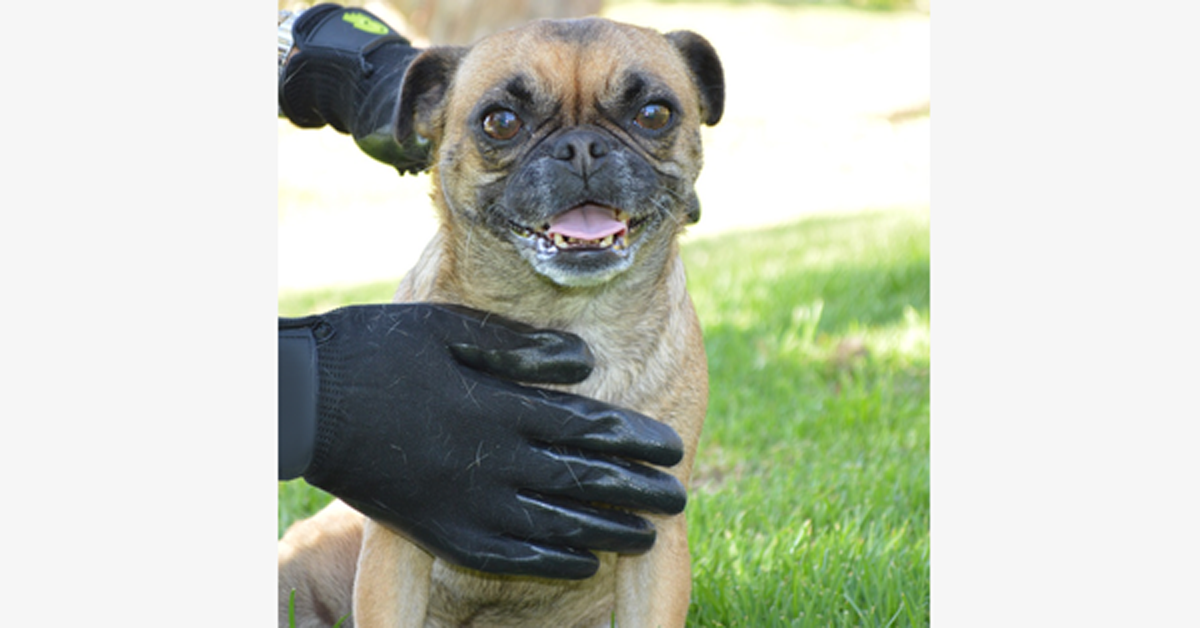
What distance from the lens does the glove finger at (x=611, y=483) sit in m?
2.51

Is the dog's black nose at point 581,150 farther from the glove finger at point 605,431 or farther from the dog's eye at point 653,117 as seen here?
the glove finger at point 605,431

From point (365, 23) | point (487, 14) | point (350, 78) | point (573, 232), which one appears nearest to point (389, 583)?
point (573, 232)

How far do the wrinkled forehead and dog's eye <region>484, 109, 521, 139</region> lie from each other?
67 millimetres

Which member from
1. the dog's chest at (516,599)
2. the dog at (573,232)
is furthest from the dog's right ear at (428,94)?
the dog's chest at (516,599)

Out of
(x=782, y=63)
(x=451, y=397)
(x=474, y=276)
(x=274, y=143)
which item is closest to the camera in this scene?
(x=274, y=143)

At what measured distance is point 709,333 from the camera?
6.20 metres

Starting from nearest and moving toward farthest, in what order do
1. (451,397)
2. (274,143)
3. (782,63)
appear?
1. (274,143)
2. (451,397)
3. (782,63)

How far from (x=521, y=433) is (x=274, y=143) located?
993mm

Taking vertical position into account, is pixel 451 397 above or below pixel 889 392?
above

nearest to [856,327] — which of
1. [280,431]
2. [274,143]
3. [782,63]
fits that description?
[280,431]

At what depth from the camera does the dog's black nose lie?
246 cm

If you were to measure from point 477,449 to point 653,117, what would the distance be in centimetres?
91

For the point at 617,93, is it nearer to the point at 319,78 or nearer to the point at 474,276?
the point at 474,276

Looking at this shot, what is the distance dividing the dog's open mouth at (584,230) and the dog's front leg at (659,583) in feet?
2.23
